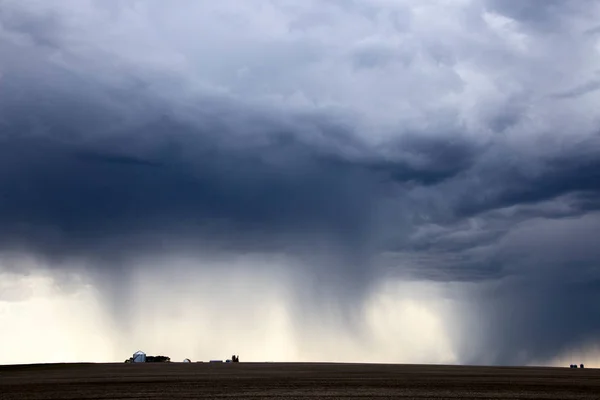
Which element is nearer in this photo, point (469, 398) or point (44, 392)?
point (469, 398)

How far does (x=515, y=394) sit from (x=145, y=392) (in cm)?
3445

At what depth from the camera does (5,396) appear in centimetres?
5522

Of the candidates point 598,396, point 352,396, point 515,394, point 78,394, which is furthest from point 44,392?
point 598,396

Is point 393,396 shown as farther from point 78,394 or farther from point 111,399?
point 78,394

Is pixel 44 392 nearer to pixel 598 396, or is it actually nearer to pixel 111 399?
pixel 111 399

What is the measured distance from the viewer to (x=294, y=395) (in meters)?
56.6

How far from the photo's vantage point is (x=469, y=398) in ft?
181

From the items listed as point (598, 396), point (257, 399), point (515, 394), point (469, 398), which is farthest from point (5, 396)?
point (598, 396)

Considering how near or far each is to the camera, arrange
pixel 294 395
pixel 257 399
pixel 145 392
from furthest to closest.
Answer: pixel 145 392 < pixel 294 395 < pixel 257 399

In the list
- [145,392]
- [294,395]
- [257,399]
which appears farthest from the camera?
[145,392]

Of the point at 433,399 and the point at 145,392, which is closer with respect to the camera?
the point at 433,399

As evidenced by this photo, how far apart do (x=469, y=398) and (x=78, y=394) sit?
34.5 m

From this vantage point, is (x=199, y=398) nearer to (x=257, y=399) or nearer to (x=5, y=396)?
(x=257, y=399)

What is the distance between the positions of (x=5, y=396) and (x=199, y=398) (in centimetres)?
1649
